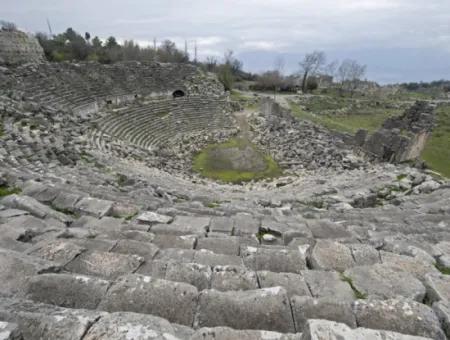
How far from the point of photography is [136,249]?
3197 millimetres

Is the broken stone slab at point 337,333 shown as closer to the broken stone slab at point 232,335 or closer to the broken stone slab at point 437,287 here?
the broken stone slab at point 232,335

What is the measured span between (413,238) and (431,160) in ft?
48.2

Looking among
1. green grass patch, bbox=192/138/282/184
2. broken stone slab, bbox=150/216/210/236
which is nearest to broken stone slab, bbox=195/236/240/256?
broken stone slab, bbox=150/216/210/236

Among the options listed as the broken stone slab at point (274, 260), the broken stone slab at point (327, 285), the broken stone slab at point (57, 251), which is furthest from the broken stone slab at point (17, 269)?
the broken stone slab at point (327, 285)

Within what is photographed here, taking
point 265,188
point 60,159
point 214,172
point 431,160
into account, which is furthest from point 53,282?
point 431,160

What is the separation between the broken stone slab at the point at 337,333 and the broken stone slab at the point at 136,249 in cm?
200

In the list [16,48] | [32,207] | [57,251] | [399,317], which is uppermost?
[16,48]

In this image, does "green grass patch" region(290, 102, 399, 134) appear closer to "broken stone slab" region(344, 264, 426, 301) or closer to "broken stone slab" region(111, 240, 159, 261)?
"broken stone slab" region(344, 264, 426, 301)

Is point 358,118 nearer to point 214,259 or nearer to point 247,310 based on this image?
point 214,259

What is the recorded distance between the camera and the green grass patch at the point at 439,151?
14727 millimetres

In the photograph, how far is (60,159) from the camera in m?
9.06

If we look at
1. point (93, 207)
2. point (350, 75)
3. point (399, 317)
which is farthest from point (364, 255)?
point (350, 75)

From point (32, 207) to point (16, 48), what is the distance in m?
27.6

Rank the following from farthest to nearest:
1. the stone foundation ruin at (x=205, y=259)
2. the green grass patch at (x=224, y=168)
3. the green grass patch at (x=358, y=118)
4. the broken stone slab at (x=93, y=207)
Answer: the green grass patch at (x=358, y=118) → the green grass patch at (x=224, y=168) → the broken stone slab at (x=93, y=207) → the stone foundation ruin at (x=205, y=259)
